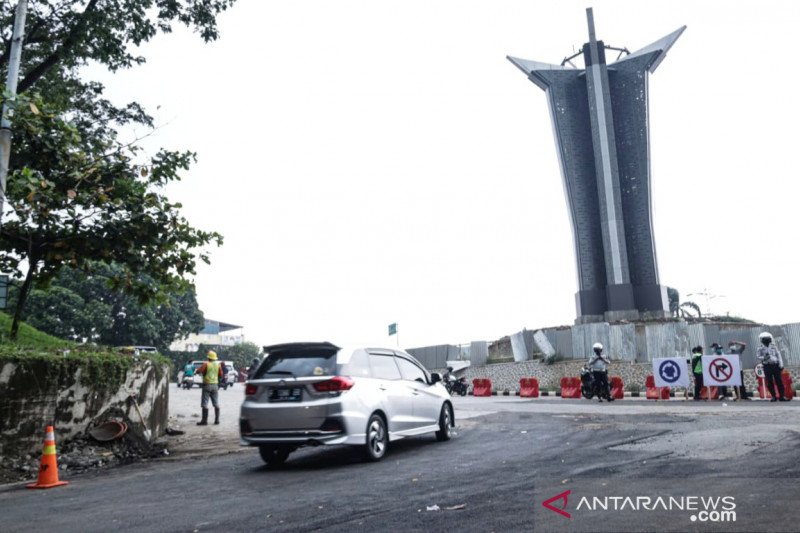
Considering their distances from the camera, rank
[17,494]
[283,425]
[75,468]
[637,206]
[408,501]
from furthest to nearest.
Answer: [637,206]
[75,468]
[283,425]
[17,494]
[408,501]

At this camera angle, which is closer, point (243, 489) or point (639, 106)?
point (243, 489)

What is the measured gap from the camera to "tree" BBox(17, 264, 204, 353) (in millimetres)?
56500

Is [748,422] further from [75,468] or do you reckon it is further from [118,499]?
[75,468]

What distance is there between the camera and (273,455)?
958 centimetres

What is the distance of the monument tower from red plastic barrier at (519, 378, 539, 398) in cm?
1328

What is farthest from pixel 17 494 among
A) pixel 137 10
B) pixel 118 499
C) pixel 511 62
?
pixel 511 62

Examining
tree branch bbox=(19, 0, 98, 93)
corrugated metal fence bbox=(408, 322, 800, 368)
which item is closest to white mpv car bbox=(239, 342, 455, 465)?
tree branch bbox=(19, 0, 98, 93)

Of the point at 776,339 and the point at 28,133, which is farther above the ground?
the point at 28,133

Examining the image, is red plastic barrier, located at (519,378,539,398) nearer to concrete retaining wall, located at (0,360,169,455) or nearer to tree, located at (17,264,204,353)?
concrete retaining wall, located at (0,360,169,455)

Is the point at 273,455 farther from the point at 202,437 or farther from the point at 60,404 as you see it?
the point at 202,437

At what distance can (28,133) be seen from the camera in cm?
1213

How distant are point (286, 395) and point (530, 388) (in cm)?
2062

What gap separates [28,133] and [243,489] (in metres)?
8.85

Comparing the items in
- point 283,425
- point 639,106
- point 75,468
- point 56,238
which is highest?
point 639,106
